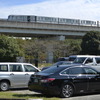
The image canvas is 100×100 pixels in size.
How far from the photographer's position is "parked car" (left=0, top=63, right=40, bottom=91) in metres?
16.9

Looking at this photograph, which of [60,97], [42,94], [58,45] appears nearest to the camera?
[60,97]

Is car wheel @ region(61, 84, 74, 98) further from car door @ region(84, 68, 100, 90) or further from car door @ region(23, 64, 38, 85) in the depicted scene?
car door @ region(23, 64, 38, 85)

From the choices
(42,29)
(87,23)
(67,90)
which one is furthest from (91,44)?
(67,90)

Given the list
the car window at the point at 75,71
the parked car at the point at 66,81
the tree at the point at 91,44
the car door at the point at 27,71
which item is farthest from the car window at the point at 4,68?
the tree at the point at 91,44

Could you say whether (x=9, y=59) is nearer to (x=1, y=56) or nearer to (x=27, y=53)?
(x=1, y=56)

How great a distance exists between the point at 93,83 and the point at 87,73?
0.55m

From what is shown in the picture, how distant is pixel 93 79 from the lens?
47.2 feet

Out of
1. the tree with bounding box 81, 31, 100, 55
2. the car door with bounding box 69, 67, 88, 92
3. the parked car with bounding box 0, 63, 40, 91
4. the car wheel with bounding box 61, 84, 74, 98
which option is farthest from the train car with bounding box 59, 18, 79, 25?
the car wheel with bounding box 61, 84, 74, 98

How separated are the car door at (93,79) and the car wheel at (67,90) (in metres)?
1.03

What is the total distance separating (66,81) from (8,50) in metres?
37.6

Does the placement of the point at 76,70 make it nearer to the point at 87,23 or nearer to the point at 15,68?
the point at 15,68

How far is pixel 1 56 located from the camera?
163 ft

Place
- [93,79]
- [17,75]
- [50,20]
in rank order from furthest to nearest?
[50,20], [17,75], [93,79]

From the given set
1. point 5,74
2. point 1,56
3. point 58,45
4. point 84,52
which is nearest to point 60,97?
point 5,74
